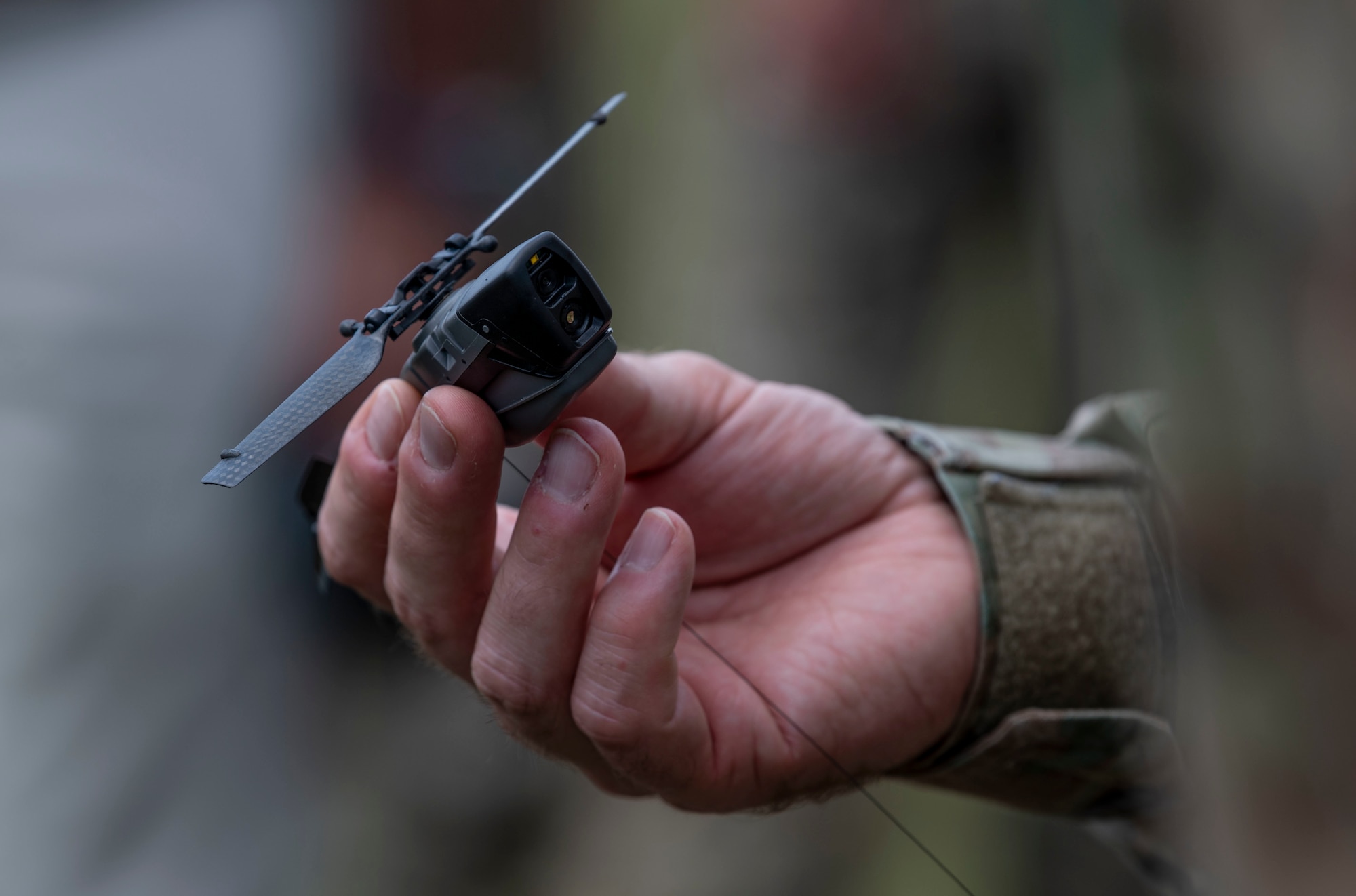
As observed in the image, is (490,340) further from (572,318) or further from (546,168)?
(546,168)

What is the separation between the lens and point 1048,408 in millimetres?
2439

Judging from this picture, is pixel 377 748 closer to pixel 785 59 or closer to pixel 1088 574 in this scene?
pixel 1088 574

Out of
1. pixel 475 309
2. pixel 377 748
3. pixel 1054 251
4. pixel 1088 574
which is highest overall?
pixel 475 309

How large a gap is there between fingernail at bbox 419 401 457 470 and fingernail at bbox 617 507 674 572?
0.21m

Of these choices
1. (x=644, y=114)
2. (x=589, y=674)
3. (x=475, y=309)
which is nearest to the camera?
(x=475, y=309)

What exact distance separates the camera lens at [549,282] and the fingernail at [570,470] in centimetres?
15

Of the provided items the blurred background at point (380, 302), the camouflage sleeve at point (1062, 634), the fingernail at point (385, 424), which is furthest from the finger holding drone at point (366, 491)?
the blurred background at point (380, 302)

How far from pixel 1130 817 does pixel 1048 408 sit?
1.34 m

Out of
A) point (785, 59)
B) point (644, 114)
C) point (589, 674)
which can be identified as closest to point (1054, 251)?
point (785, 59)

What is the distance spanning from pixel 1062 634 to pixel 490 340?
871 mm

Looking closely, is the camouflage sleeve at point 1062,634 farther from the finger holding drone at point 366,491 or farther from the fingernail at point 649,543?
the finger holding drone at point 366,491

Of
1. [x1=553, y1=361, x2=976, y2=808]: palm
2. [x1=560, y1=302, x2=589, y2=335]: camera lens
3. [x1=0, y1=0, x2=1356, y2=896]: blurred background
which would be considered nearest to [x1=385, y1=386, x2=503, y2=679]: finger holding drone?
[x1=560, y1=302, x2=589, y2=335]: camera lens

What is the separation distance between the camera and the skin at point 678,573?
2.92 ft

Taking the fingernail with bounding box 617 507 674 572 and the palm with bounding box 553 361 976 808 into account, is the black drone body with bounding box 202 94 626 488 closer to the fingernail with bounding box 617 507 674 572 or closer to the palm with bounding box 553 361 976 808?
the fingernail with bounding box 617 507 674 572
